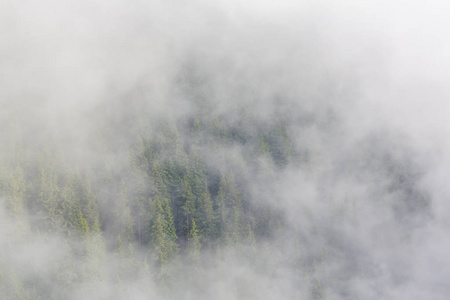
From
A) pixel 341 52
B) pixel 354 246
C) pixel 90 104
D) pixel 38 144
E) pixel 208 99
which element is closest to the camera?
pixel 38 144

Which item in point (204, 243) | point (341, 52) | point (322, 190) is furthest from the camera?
point (341, 52)

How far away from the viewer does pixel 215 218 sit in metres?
67.2

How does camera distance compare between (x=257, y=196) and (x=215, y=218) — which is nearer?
(x=215, y=218)

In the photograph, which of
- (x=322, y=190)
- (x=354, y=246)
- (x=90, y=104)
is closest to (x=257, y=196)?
(x=322, y=190)

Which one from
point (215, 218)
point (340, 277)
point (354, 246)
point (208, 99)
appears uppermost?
point (208, 99)

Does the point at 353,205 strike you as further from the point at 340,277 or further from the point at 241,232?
the point at 241,232

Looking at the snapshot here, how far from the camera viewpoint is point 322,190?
8788cm

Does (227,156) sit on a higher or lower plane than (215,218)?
higher

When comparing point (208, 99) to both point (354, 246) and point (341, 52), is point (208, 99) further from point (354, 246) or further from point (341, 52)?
point (341, 52)

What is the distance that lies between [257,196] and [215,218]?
11.9 meters

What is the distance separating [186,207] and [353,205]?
44012 millimetres

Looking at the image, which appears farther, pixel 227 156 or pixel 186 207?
pixel 227 156

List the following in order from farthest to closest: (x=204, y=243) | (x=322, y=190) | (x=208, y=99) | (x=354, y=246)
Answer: (x=208, y=99) < (x=322, y=190) < (x=354, y=246) < (x=204, y=243)

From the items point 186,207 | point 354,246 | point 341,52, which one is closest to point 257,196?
point 186,207
